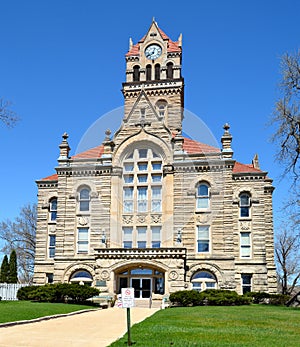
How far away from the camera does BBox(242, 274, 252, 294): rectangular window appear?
3653cm

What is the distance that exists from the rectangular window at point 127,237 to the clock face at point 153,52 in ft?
65.0

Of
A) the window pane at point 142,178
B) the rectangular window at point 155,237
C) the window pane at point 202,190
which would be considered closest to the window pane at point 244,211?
the window pane at point 202,190

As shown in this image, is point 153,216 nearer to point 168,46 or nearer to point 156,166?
point 156,166

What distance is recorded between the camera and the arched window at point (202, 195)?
123 ft

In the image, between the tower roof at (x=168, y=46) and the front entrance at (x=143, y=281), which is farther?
the tower roof at (x=168, y=46)

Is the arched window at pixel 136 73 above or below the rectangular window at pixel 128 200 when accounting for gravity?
above

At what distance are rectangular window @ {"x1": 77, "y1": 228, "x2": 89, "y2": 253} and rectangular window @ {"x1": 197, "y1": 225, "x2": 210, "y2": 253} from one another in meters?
9.17

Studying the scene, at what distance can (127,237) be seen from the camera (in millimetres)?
37750

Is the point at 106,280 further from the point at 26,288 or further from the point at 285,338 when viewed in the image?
the point at 285,338

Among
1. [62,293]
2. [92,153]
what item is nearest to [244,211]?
[92,153]

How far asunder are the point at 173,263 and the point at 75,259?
857 centimetres

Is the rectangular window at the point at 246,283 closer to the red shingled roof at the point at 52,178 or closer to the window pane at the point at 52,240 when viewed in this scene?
the window pane at the point at 52,240

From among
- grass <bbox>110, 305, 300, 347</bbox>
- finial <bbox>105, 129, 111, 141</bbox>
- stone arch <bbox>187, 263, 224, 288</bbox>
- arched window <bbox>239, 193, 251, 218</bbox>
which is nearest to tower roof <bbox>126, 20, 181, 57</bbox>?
finial <bbox>105, 129, 111, 141</bbox>

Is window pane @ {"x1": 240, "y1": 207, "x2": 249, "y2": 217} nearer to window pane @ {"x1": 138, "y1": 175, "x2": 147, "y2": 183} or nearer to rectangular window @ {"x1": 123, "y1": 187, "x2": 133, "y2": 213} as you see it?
window pane @ {"x1": 138, "y1": 175, "x2": 147, "y2": 183}
